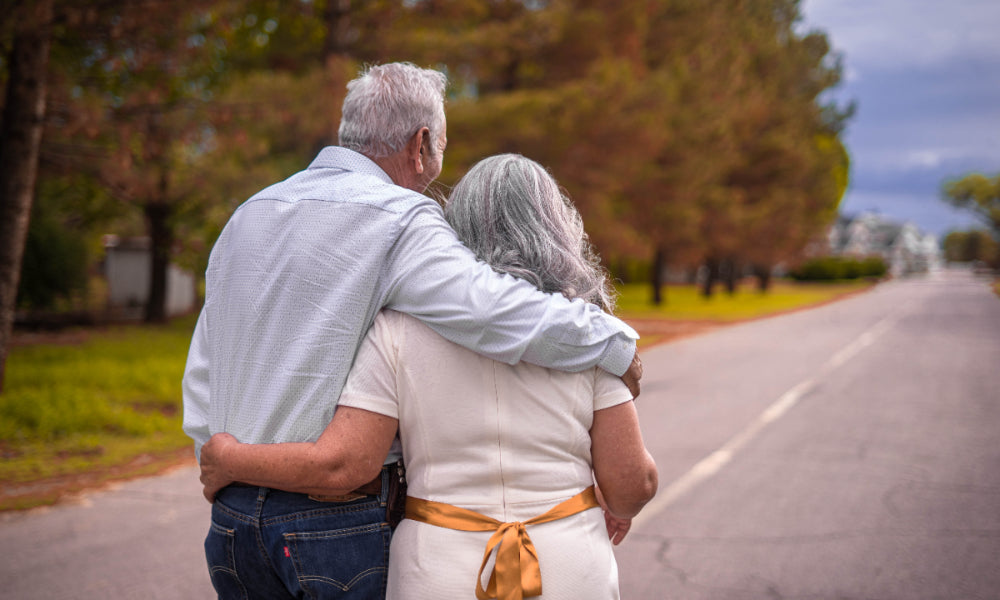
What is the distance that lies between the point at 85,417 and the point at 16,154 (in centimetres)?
290

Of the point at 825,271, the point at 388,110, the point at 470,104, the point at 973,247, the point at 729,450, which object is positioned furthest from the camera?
the point at 973,247

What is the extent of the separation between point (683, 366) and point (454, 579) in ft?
39.3

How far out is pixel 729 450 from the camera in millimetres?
7062

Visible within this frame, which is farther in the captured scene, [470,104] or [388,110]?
[470,104]

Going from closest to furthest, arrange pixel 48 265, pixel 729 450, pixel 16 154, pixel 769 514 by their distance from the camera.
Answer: pixel 769 514 → pixel 729 450 → pixel 16 154 → pixel 48 265

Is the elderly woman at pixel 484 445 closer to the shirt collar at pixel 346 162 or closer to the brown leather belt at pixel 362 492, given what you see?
the brown leather belt at pixel 362 492

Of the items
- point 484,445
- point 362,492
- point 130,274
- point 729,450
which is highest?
point 484,445

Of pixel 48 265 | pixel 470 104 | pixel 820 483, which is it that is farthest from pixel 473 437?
pixel 48 265

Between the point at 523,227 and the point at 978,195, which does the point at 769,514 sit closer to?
the point at 523,227

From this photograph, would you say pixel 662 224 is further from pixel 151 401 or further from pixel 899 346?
pixel 151 401

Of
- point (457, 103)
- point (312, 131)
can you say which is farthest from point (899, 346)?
point (312, 131)

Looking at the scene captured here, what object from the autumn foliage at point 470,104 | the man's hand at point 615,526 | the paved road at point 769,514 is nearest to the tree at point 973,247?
the autumn foliage at point 470,104

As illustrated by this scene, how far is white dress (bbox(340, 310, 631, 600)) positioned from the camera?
1626 mm

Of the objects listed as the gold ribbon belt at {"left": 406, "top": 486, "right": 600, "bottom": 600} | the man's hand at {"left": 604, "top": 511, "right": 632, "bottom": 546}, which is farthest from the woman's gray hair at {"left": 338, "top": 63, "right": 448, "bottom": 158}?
the man's hand at {"left": 604, "top": 511, "right": 632, "bottom": 546}
